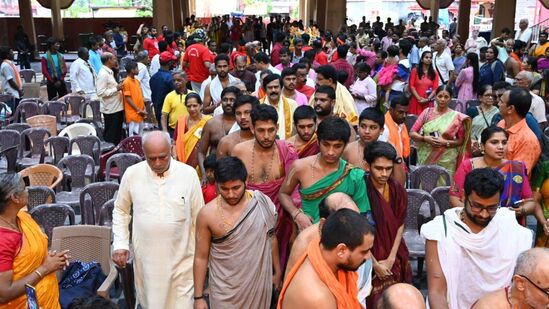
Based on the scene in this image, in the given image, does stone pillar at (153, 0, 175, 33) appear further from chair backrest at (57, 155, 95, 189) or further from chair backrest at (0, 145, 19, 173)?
chair backrest at (57, 155, 95, 189)

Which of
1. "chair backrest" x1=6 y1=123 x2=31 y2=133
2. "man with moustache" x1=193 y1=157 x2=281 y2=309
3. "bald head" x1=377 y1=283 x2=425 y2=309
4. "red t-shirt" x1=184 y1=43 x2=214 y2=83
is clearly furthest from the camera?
"red t-shirt" x1=184 y1=43 x2=214 y2=83

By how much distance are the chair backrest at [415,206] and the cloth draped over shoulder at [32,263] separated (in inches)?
117

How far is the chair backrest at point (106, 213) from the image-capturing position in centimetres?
527

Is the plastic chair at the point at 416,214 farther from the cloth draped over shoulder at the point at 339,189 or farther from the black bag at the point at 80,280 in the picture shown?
the black bag at the point at 80,280

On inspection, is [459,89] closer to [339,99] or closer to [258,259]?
[339,99]

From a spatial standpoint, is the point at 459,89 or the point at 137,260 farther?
the point at 459,89

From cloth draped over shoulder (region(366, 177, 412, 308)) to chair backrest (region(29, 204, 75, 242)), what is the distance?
2.51 meters

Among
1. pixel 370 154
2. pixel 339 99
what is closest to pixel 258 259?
pixel 370 154

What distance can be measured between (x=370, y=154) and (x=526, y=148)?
4.85ft

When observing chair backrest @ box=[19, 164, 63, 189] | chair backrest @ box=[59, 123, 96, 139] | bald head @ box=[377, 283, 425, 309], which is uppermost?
bald head @ box=[377, 283, 425, 309]

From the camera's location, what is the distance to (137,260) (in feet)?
12.9

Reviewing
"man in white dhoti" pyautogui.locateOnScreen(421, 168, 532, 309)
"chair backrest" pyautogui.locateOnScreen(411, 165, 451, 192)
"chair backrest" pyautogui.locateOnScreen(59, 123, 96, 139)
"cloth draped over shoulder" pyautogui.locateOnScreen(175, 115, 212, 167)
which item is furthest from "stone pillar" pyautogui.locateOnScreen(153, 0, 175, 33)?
"man in white dhoti" pyautogui.locateOnScreen(421, 168, 532, 309)

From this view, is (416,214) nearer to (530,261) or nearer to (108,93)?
(530,261)

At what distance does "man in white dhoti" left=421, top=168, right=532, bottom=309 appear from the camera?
3199mm
